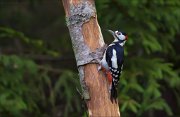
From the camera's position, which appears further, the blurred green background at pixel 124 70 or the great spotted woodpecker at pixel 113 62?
the blurred green background at pixel 124 70

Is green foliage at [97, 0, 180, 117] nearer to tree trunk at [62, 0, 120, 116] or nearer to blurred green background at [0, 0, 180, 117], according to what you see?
blurred green background at [0, 0, 180, 117]

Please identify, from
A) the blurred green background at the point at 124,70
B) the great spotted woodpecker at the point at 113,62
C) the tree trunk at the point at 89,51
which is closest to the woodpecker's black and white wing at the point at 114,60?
the great spotted woodpecker at the point at 113,62

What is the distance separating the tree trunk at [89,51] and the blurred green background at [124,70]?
6.24 feet

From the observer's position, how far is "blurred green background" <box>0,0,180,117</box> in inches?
252

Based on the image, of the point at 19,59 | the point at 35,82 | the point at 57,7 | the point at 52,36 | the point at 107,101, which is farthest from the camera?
the point at 57,7

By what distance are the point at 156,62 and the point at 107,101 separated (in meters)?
2.65

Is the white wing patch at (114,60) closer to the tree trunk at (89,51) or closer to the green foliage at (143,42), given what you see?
the tree trunk at (89,51)

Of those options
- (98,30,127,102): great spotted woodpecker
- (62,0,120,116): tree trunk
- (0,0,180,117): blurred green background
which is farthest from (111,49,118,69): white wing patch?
(0,0,180,117): blurred green background

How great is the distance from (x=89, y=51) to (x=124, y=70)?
243 centimetres

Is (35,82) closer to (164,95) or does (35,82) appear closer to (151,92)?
(151,92)

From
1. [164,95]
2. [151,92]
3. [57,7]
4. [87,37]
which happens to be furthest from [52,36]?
[87,37]

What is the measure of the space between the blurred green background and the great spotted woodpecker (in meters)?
1.32

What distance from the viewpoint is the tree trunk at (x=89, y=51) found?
4242 mm

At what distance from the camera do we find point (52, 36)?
866cm
